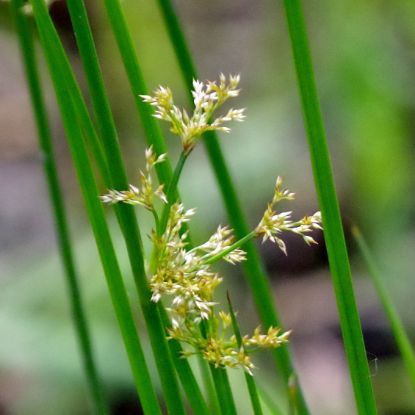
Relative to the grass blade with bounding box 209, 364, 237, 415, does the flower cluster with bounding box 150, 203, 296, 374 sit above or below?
above

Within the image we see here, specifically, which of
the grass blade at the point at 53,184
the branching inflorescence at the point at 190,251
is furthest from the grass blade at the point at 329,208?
the grass blade at the point at 53,184

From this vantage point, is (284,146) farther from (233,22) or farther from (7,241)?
(233,22)

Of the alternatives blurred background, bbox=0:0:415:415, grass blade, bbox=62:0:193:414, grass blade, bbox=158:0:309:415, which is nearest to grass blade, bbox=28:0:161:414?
grass blade, bbox=62:0:193:414

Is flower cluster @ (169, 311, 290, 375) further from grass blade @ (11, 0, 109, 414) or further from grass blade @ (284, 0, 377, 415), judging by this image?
grass blade @ (11, 0, 109, 414)

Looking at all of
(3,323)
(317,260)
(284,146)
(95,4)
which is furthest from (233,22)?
(3,323)

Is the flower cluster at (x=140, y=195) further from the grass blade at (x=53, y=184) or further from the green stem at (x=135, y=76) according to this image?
the grass blade at (x=53, y=184)
